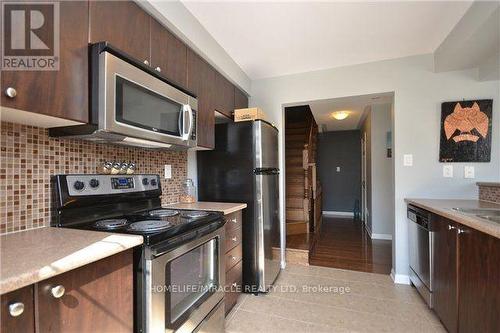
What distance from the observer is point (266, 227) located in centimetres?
235

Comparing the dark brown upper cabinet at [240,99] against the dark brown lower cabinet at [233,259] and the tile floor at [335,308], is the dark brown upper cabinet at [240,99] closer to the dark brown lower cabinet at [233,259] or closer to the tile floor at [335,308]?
the dark brown lower cabinet at [233,259]

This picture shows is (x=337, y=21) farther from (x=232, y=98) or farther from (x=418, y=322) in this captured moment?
(x=418, y=322)

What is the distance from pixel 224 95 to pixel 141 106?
47.9 inches

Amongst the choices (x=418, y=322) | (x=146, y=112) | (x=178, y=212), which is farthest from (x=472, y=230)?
(x=146, y=112)

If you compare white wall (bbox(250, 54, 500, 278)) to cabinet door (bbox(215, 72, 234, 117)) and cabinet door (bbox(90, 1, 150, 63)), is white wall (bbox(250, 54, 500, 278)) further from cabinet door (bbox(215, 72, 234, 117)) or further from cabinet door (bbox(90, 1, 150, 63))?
cabinet door (bbox(90, 1, 150, 63))

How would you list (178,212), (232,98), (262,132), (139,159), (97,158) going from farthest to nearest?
(232,98) → (262,132) → (139,159) → (178,212) → (97,158)

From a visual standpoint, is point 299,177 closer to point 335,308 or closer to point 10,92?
point 335,308

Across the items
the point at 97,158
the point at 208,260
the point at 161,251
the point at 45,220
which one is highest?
the point at 97,158

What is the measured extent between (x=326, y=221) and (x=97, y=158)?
522cm

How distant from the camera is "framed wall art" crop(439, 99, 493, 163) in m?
2.23

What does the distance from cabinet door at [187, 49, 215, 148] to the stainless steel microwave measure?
11.1 inches

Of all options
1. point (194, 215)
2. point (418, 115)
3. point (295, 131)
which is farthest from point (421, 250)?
point (295, 131)

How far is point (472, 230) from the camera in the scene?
1328 millimetres

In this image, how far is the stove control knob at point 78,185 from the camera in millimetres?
1269
